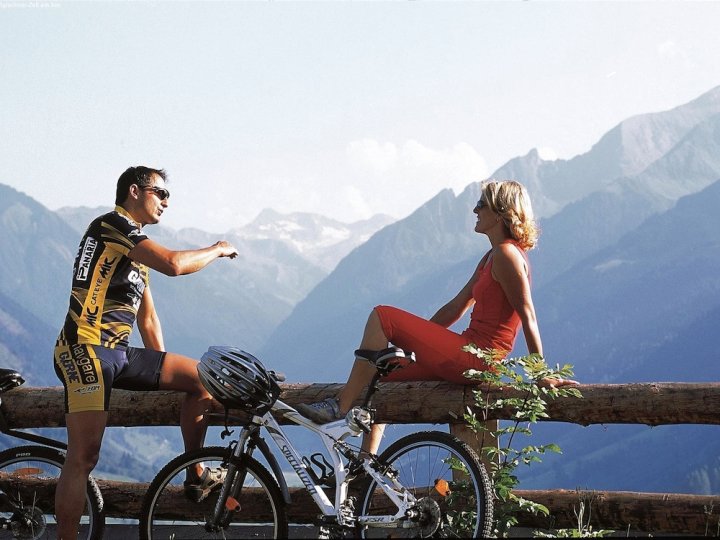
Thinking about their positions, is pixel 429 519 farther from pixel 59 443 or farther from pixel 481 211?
pixel 59 443

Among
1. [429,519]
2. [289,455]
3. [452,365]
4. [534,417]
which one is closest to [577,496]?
[534,417]

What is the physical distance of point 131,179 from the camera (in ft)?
18.4

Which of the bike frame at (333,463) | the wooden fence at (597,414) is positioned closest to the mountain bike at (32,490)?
the wooden fence at (597,414)

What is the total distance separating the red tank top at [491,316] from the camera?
576 centimetres

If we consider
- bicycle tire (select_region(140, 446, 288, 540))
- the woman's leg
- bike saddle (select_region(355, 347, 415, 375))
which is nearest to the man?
bicycle tire (select_region(140, 446, 288, 540))

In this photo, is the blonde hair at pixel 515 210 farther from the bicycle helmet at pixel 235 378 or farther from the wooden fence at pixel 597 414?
the bicycle helmet at pixel 235 378

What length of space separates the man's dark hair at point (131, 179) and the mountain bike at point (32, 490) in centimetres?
154

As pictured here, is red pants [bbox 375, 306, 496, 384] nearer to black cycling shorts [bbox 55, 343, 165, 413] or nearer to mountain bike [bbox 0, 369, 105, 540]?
black cycling shorts [bbox 55, 343, 165, 413]

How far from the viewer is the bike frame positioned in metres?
4.99

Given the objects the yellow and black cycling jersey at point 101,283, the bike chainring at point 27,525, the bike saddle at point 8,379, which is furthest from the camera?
the bike saddle at point 8,379

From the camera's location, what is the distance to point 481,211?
594cm

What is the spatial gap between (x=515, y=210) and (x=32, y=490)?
368 centimetres

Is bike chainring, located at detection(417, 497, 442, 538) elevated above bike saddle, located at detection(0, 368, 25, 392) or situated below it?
below

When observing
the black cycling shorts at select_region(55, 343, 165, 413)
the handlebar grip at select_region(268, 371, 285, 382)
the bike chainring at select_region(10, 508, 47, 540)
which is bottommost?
the bike chainring at select_region(10, 508, 47, 540)
